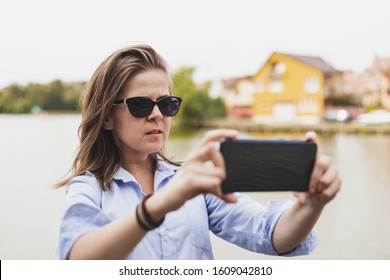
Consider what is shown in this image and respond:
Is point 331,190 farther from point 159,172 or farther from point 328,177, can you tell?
point 159,172

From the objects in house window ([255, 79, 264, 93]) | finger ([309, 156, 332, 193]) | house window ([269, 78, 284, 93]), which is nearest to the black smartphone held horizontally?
finger ([309, 156, 332, 193])

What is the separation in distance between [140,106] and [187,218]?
195mm

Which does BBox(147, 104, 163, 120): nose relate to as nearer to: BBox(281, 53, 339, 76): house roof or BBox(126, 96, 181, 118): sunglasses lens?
BBox(126, 96, 181, 118): sunglasses lens

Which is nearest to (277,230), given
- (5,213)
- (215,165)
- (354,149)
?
(215,165)

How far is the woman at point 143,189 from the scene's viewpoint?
29.8 inches

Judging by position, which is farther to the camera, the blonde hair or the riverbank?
the riverbank

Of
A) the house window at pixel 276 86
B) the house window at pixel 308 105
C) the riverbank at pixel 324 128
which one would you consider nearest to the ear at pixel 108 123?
the riverbank at pixel 324 128

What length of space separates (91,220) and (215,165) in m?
0.21

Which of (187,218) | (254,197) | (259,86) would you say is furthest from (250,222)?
(259,86)

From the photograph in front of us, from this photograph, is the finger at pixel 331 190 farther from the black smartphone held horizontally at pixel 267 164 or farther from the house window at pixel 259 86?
the house window at pixel 259 86

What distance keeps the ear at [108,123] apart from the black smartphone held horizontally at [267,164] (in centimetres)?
33

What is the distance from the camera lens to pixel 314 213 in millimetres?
778

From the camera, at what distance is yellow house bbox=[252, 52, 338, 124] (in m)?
18.2

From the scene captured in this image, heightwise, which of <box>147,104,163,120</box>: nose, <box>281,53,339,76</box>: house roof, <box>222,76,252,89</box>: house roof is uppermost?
<box>147,104,163,120</box>: nose
